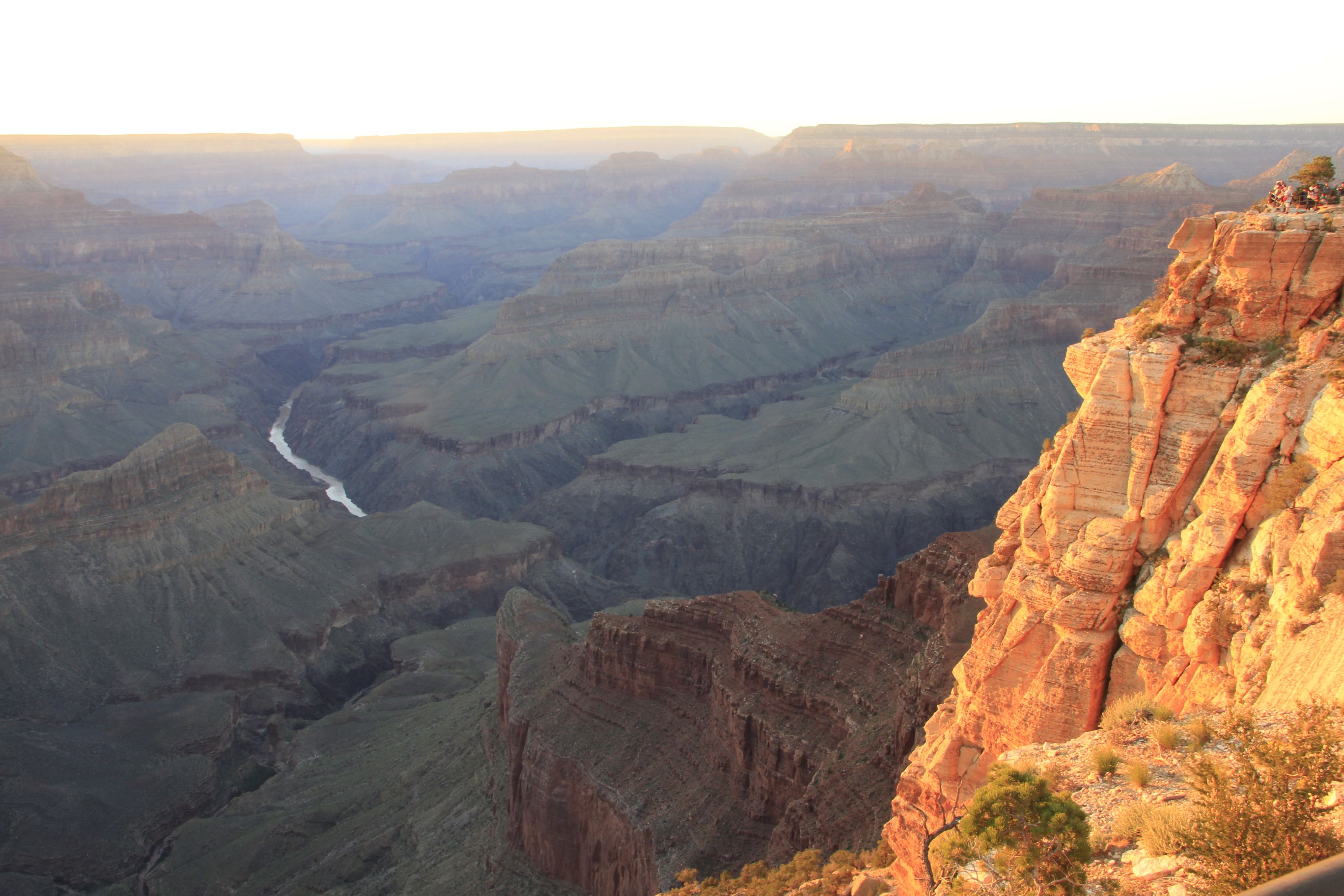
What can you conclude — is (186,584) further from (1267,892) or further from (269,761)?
(1267,892)

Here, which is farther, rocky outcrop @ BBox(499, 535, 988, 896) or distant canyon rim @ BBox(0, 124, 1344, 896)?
rocky outcrop @ BBox(499, 535, 988, 896)

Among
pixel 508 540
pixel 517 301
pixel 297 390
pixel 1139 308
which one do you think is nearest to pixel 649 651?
pixel 1139 308

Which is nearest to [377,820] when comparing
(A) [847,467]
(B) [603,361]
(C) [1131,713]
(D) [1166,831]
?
(C) [1131,713]

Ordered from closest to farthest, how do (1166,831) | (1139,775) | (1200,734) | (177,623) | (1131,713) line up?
1. (1166,831)
2. (1139,775)
3. (1200,734)
4. (1131,713)
5. (177,623)

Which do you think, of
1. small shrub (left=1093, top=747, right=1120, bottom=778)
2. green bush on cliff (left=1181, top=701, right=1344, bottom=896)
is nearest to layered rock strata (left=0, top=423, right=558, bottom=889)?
small shrub (left=1093, top=747, right=1120, bottom=778)

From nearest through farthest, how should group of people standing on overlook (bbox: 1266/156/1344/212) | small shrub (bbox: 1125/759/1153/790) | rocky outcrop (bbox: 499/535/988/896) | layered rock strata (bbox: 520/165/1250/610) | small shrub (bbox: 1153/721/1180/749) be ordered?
small shrub (bbox: 1125/759/1153/790) → small shrub (bbox: 1153/721/1180/749) → group of people standing on overlook (bbox: 1266/156/1344/212) → rocky outcrop (bbox: 499/535/988/896) → layered rock strata (bbox: 520/165/1250/610)

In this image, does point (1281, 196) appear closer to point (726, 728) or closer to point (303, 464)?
point (726, 728)

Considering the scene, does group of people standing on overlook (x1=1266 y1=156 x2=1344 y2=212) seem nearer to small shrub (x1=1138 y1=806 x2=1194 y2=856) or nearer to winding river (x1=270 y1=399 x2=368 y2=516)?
small shrub (x1=1138 y1=806 x2=1194 y2=856)
